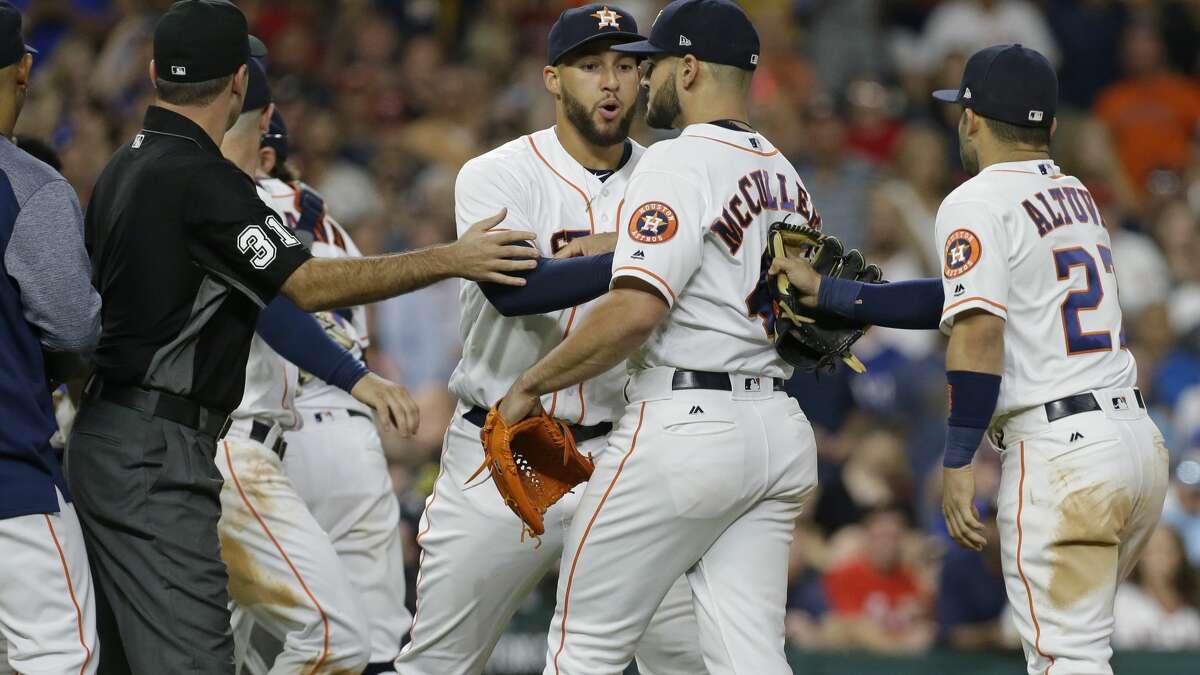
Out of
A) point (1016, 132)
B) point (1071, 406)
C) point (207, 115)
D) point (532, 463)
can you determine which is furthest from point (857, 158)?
point (207, 115)

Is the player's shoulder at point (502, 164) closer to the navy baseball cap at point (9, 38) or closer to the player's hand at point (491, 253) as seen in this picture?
the player's hand at point (491, 253)

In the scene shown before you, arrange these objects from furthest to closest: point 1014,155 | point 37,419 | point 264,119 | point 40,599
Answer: point 264,119 → point 1014,155 → point 37,419 → point 40,599

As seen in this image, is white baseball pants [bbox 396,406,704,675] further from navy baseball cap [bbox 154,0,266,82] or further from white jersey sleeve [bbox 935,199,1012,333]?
navy baseball cap [bbox 154,0,266,82]

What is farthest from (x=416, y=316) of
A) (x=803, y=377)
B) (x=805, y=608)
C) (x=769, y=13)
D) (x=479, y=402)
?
(x=479, y=402)

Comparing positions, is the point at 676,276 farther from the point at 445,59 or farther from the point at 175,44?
the point at 445,59

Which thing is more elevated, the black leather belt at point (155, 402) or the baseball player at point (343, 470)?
the black leather belt at point (155, 402)

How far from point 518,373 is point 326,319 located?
4.22 ft

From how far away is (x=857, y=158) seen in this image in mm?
11492

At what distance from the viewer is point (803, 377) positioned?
9859 millimetres

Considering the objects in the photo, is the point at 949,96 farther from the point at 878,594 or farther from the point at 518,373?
the point at 878,594

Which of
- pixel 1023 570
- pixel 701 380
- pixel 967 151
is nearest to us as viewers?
pixel 701 380

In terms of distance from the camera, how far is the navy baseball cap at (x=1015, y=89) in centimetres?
498

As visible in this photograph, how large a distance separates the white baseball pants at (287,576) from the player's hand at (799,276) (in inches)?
75.7

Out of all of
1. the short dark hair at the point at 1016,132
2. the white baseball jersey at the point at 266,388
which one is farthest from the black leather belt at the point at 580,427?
the short dark hair at the point at 1016,132
